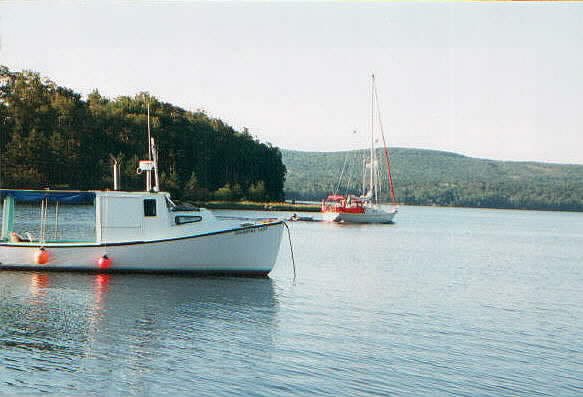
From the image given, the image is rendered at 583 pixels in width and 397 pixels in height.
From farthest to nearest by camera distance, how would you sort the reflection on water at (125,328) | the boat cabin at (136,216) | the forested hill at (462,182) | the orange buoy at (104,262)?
the forested hill at (462,182)
the orange buoy at (104,262)
the boat cabin at (136,216)
the reflection on water at (125,328)

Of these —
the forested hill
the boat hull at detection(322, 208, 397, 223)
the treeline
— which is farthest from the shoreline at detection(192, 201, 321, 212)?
the forested hill

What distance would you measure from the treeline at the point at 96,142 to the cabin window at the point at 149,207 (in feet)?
140

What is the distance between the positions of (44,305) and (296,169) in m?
171

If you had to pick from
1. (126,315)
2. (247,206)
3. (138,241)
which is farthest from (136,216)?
(247,206)

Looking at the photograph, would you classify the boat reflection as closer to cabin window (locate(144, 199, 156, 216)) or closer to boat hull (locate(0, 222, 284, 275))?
boat hull (locate(0, 222, 284, 275))

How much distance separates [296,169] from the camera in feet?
614

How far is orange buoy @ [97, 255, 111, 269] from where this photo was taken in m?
20.3

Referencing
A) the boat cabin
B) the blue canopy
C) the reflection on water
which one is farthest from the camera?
the blue canopy

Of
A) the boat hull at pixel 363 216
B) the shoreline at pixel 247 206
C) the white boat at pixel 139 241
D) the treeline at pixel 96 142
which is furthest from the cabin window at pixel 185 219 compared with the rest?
the shoreline at pixel 247 206

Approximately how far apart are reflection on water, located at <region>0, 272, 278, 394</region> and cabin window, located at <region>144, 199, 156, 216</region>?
176 cm

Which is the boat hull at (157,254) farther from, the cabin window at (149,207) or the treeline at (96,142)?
the treeline at (96,142)

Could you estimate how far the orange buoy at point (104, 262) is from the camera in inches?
800

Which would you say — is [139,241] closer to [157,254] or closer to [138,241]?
[138,241]

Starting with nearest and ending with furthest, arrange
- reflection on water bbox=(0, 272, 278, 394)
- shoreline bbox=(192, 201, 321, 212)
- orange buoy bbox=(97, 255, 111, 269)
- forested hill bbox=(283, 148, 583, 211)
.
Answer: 1. reflection on water bbox=(0, 272, 278, 394)
2. orange buoy bbox=(97, 255, 111, 269)
3. shoreline bbox=(192, 201, 321, 212)
4. forested hill bbox=(283, 148, 583, 211)
